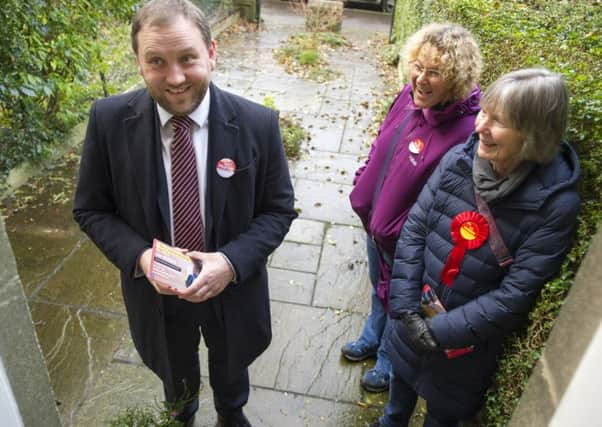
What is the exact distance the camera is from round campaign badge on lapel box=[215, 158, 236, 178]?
1863 mm

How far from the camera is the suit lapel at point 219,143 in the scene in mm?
1854

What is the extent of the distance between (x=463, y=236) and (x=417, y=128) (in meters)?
0.72

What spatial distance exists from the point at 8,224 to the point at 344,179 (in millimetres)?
3250

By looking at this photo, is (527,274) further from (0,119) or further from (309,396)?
(0,119)

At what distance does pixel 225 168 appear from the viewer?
1867 millimetres

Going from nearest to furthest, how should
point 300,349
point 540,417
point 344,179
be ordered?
point 540,417 → point 300,349 → point 344,179

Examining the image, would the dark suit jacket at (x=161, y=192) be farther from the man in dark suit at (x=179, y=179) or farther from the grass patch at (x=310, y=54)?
the grass patch at (x=310, y=54)

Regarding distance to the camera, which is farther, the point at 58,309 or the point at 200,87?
the point at 58,309

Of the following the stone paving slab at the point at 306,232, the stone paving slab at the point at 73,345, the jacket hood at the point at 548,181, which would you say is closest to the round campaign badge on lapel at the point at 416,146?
the jacket hood at the point at 548,181

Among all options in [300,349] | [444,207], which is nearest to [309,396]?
[300,349]

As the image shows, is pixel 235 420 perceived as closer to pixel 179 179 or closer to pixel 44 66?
pixel 179 179

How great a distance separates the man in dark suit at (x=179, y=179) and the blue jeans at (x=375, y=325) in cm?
97

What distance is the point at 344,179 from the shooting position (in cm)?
541

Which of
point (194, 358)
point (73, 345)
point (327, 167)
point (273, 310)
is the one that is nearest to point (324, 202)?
point (327, 167)
